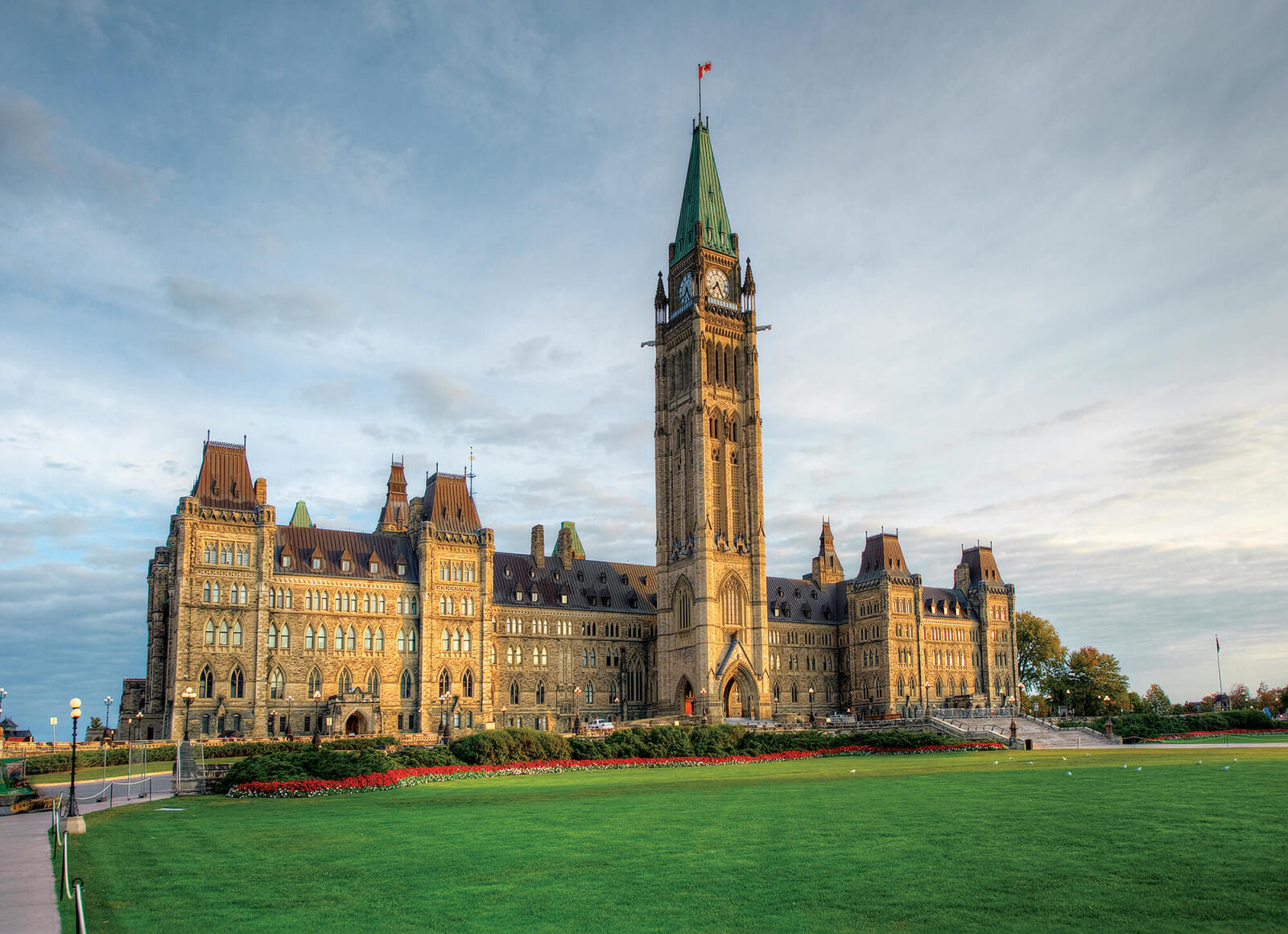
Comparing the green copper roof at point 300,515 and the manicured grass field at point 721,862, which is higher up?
the green copper roof at point 300,515

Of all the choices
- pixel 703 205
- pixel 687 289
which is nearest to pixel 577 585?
pixel 687 289

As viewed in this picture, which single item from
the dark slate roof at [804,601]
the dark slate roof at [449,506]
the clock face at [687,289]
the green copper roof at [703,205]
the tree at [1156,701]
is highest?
the green copper roof at [703,205]

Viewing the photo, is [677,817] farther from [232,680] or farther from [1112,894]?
[232,680]

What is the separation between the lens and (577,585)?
10181 cm

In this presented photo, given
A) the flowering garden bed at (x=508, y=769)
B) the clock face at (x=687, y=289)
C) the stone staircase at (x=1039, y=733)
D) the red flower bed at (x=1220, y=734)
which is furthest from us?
the clock face at (x=687, y=289)

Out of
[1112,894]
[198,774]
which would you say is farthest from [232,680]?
[1112,894]

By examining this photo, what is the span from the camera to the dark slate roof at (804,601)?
370 feet

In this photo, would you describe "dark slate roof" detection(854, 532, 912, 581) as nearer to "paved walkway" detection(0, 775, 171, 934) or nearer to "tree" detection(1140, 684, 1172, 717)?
"tree" detection(1140, 684, 1172, 717)

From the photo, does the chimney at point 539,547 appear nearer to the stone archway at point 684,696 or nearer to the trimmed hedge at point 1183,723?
the stone archway at point 684,696

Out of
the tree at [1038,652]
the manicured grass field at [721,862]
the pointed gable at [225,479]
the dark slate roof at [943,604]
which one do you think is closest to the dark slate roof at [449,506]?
the pointed gable at [225,479]

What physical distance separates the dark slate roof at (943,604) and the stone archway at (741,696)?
26.6 m

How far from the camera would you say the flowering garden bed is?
35250 mm

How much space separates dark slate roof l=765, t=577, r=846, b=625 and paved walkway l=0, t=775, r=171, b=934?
85152mm

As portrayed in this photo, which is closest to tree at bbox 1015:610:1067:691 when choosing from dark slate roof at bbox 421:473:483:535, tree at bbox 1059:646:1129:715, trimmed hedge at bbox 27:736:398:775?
tree at bbox 1059:646:1129:715
